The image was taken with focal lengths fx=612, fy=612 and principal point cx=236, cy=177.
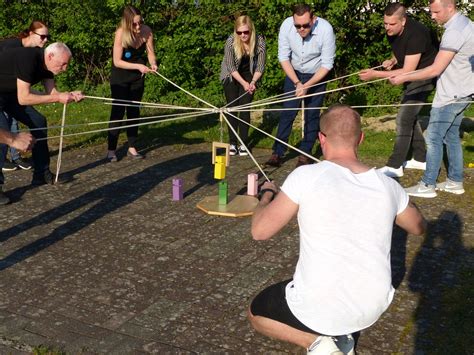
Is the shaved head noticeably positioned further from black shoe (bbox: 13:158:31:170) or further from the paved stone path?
black shoe (bbox: 13:158:31:170)

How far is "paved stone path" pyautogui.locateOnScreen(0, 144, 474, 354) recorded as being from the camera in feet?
12.3

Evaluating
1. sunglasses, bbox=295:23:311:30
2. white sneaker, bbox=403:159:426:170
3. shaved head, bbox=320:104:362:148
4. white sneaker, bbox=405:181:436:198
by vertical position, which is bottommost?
white sneaker, bbox=405:181:436:198

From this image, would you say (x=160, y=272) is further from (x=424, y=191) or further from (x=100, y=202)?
(x=424, y=191)

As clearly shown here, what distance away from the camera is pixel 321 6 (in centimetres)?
1059

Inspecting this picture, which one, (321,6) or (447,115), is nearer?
(447,115)

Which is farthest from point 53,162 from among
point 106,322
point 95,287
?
point 106,322

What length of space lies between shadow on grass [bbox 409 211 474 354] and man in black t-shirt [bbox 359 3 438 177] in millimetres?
1560

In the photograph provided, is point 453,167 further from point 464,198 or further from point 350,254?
point 350,254

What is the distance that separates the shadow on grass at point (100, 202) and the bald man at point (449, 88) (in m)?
2.51

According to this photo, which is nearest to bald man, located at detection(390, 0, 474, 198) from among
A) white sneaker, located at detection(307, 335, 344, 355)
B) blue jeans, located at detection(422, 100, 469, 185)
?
blue jeans, located at detection(422, 100, 469, 185)

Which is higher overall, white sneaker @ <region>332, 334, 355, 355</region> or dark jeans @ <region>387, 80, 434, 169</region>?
dark jeans @ <region>387, 80, 434, 169</region>

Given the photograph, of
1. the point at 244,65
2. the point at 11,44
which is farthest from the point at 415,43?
the point at 11,44

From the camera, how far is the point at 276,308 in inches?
134

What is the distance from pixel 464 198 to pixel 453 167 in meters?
0.35
